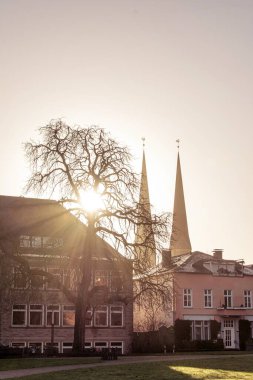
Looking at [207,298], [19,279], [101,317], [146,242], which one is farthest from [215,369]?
[207,298]

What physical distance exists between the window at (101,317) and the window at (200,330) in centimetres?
961

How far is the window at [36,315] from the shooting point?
5572cm

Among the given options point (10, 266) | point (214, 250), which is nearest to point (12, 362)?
point (10, 266)

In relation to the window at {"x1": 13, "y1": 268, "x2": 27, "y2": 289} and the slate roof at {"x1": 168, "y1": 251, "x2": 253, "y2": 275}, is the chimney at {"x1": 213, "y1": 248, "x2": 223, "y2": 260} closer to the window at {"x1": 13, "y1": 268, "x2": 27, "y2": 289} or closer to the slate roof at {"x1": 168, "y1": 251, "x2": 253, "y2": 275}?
the slate roof at {"x1": 168, "y1": 251, "x2": 253, "y2": 275}

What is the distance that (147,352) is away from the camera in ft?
179

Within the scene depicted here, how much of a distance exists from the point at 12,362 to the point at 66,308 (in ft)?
74.9

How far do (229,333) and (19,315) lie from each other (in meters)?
22.7

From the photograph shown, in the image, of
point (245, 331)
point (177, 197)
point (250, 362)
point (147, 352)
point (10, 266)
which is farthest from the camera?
point (177, 197)

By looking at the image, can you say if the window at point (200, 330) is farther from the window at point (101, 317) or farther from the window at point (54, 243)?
the window at point (54, 243)

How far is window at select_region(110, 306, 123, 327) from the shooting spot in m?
58.6

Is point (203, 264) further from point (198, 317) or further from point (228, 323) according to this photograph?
point (228, 323)

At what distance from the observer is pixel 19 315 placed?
5556cm

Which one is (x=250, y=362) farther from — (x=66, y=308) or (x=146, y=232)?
(x=66, y=308)

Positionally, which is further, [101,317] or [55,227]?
[101,317]
